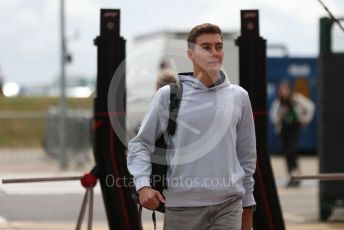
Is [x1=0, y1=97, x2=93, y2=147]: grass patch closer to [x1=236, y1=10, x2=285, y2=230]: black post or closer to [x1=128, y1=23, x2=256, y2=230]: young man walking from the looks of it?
[x1=236, y1=10, x2=285, y2=230]: black post

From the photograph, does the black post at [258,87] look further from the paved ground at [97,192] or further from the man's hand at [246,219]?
the man's hand at [246,219]

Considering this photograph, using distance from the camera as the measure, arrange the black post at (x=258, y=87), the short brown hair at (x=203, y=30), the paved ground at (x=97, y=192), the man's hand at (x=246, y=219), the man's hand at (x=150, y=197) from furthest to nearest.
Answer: the paved ground at (x=97, y=192) → the black post at (x=258, y=87) → the man's hand at (x=246, y=219) → the short brown hair at (x=203, y=30) → the man's hand at (x=150, y=197)

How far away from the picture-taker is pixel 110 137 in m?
8.52

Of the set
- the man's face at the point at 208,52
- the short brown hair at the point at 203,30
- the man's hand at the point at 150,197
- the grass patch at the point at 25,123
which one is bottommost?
the grass patch at the point at 25,123

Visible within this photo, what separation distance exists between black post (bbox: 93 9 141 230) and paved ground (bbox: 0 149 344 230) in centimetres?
206

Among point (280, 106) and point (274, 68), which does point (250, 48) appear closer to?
point (280, 106)

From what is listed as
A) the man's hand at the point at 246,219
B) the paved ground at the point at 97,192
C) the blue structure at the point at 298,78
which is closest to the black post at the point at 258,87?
the paved ground at the point at 97,192

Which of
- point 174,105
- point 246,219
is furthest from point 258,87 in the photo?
point 174,105

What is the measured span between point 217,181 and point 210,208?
0.15 m

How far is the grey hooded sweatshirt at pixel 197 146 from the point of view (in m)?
5.21

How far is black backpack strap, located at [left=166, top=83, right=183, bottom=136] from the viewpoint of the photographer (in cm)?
525

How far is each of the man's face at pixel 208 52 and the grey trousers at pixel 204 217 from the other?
2.44 ft

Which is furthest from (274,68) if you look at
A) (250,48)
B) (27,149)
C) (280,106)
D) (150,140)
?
(150,140)

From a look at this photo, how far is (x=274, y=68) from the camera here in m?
26.5
